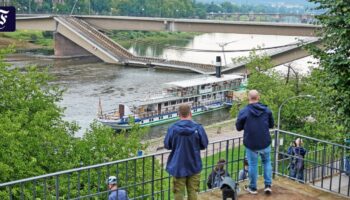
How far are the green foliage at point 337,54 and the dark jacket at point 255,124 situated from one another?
1.37 metres

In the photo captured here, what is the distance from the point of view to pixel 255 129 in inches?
Result: 331

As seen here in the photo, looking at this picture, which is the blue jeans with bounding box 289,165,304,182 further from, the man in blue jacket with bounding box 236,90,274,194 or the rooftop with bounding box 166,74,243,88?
the rooftop with bounding box 166,74,243,88

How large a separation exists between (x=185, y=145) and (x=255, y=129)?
1582mm

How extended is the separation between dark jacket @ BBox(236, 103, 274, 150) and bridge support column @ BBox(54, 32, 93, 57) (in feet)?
239

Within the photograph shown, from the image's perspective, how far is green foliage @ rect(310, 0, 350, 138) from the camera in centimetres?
863

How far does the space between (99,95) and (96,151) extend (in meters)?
33.2

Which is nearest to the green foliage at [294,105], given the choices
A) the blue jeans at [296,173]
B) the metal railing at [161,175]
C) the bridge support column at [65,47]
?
the metal railing at [161,175]

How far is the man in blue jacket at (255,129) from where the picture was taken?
27.4ft

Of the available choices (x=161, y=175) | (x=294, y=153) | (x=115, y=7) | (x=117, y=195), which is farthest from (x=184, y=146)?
(x=115, y=7)

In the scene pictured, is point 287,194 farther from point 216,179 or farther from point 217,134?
point 217,134

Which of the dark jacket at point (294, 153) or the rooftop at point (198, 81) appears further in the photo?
the rooftop at point (198, 81)

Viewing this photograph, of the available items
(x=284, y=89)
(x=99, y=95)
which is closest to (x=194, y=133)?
(x=284, y=89)

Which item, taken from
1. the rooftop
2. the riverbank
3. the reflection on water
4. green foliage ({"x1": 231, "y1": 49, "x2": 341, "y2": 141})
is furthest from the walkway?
the reflection on water

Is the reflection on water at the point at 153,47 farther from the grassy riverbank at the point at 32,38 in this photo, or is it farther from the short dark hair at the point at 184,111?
the short dark hair at the point at 184,111
